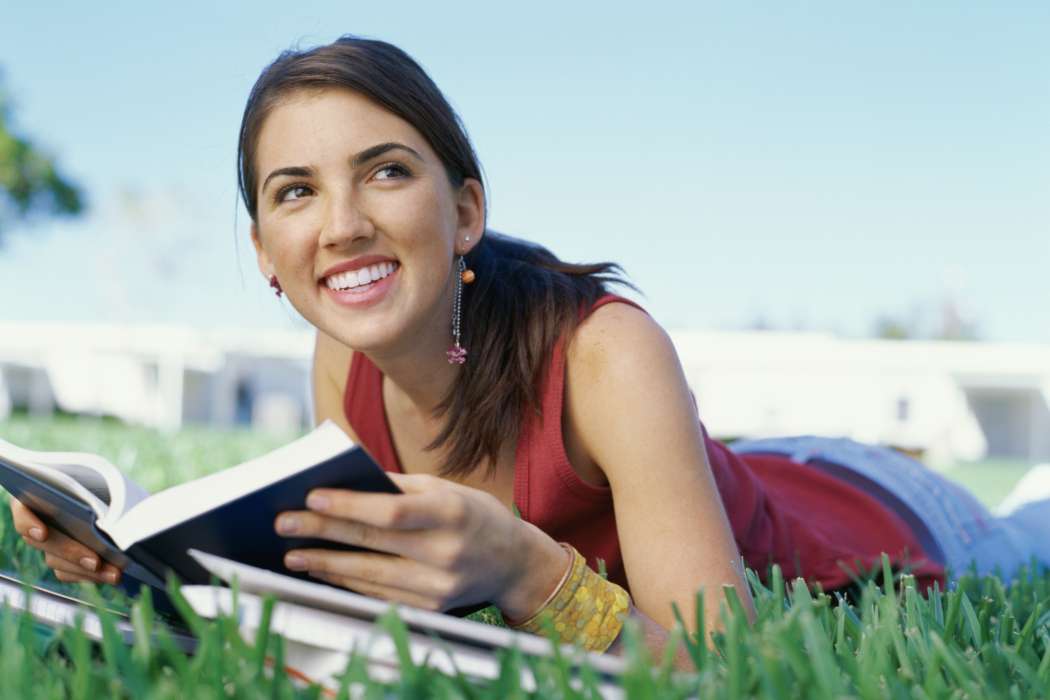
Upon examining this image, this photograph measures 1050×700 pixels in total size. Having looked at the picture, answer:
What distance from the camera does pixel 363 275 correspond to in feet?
6.98

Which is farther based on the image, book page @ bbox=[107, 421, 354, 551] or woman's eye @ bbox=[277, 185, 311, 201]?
woman's eye @ bbox=[277, 185, 311, 201]

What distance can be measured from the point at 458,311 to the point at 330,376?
102 centimetres

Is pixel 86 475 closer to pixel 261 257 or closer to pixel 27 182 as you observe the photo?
pixel 261 257

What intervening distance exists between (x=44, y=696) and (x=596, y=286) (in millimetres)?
1598

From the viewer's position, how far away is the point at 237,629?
1.17m

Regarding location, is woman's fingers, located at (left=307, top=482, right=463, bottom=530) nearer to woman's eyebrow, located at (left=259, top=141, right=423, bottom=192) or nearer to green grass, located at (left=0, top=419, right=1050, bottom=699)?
green grass, located at (left=0, top=419, right=1050, bottom=699)

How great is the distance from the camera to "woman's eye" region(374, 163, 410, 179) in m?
2.09

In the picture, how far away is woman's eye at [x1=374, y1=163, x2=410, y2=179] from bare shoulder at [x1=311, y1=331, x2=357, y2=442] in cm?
109

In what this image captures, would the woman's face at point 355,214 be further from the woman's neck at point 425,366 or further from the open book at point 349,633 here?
the open book at point 349,633

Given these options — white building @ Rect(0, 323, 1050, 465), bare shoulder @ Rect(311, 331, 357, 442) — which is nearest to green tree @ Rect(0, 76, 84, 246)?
white building @ Rect(0, 323, 1050, 465)

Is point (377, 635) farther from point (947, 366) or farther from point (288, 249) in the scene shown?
point (947, 366)

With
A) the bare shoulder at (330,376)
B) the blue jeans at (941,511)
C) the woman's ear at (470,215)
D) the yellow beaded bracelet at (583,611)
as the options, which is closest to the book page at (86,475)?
the yellow beaded bracelet at (583,611)

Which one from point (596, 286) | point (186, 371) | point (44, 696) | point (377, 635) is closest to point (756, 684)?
point (377, 635)

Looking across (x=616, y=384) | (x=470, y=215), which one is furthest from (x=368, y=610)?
(x=470, y=215)
